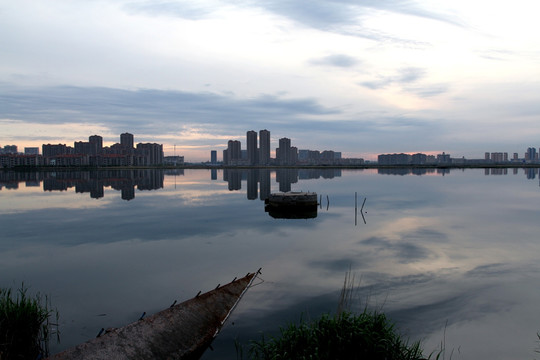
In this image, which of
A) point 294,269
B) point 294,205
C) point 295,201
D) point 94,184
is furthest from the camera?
point 94,184

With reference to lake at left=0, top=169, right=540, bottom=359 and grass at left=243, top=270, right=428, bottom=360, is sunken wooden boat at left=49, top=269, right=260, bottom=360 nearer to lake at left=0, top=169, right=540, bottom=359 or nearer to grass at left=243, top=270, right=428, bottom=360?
lake at left=0, top=169, right=540, bottom=359

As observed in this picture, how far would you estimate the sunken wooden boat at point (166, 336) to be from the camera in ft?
35.8

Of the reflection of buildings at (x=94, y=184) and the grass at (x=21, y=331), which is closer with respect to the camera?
the grass at (x=21, y=331)

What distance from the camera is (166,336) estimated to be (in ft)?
40.8

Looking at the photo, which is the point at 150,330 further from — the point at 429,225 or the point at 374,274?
the point at 429,225

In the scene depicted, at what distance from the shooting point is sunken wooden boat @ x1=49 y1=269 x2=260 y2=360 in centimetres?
1091

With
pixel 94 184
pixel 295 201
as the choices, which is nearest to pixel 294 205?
pixel 295 201

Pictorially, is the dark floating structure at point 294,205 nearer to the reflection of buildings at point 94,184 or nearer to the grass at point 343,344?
the reflection of buildings at point 94,184

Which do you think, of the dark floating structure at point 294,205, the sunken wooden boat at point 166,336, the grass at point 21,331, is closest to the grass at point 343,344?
the sunken wooden boat at point 166,336

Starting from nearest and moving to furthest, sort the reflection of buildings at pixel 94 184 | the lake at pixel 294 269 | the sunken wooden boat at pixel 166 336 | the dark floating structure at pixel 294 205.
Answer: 1. the sunken wooden boat at pixel 166 336
2. the lake at pixel 294 269
3. the dark floating structure at pixel 294 205
4. the reflection of buildings at pixel 94 184

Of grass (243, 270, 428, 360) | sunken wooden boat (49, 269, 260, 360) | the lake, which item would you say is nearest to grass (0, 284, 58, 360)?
the lake

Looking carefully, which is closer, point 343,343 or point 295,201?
point 343,343

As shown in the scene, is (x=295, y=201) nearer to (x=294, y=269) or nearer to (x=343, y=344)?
(x=294, y=269)

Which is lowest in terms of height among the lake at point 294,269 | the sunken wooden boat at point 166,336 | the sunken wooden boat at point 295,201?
the lake at point 294,269
